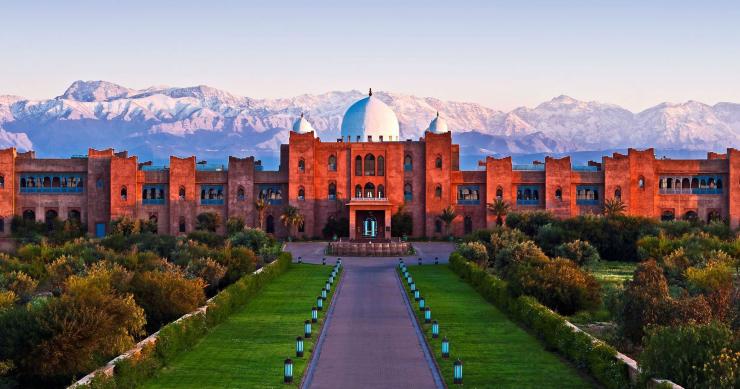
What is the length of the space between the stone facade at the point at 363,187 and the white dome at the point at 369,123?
18.6 feet

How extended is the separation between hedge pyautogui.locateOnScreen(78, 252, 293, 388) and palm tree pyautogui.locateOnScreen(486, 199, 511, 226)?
4356 centimetres

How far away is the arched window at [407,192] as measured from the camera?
81.8 m

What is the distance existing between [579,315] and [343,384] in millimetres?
13439

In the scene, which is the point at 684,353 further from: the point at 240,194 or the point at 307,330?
the point at 240,194

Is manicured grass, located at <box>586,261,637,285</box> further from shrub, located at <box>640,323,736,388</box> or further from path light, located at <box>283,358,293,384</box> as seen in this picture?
path light, located at <box>283,358,293,384</box>

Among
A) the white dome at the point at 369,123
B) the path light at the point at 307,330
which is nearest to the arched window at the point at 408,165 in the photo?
the white dome at the point at 369,123

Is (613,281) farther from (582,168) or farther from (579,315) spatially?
(582,168)

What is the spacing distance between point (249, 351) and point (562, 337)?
794cm

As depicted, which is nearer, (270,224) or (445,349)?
(445,349)

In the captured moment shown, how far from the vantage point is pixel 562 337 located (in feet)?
78.2

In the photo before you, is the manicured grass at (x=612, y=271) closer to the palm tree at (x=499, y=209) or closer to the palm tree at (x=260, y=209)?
the palm tree at (x=499, y=209)

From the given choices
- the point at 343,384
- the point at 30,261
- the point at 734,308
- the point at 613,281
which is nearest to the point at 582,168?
the point at 613,281

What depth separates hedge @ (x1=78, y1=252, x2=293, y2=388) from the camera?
19531mm

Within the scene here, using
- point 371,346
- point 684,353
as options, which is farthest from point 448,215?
point 684,353
